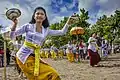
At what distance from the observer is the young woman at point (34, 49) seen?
16.8 feet

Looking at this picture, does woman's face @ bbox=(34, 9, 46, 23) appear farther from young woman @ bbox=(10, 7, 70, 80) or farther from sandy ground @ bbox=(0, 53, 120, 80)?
sandy ground @ bbox=(0, 53, 120, 80)

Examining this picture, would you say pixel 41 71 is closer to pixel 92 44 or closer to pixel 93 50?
pixel 92 44

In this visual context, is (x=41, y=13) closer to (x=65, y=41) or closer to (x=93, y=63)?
(x=93, y=63)

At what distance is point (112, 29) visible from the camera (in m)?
46.5

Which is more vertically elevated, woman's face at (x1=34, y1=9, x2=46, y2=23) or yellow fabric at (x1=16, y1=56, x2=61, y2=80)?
woman's face at (x1=34, y1=9, x2=46, y2=23)

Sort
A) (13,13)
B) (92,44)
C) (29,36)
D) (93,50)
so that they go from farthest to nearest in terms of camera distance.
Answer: (93,50), (92,44), (13,13), (29,36)

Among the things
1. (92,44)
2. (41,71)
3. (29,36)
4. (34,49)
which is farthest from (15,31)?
(92,44)

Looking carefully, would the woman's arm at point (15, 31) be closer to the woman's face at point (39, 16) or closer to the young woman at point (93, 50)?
the woman's face at point (39, 16)

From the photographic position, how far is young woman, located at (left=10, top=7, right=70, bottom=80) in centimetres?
511

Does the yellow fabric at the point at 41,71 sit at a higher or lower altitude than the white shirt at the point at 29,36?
lower

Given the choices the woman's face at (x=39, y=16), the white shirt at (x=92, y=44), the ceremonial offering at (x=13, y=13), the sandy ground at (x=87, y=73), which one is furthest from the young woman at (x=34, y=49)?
the white shirt at (x=92, y=44)

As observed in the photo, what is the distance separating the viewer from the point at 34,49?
528 cm

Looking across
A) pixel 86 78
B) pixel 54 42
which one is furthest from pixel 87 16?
pixel 86 78

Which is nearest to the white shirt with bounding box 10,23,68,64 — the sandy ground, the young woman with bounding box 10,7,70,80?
the young woman with bounding box 10,7,70,80
